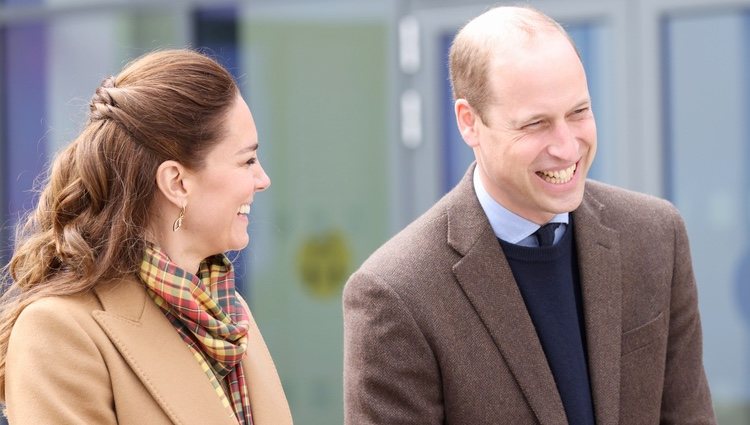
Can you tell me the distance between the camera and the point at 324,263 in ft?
20.3

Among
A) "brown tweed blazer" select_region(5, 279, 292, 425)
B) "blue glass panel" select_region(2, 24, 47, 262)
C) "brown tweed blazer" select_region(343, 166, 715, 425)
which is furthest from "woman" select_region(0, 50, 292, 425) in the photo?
"blue glass panel" select_region(2, 24, 47, 262)

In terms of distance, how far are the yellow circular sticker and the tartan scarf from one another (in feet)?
11.5

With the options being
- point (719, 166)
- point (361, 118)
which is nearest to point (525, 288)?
point (719, 166)

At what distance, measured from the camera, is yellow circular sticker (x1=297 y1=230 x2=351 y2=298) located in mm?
6137

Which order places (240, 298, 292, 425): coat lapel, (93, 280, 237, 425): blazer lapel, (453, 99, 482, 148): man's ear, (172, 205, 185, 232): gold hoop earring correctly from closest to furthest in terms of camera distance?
(93, 280, 237, 425): blazer lapel < (172, 205, 185, 232): gold hoop earring < (240, 298, 292, 425): coat lapel < (453, 99, 482, 148): man's ear

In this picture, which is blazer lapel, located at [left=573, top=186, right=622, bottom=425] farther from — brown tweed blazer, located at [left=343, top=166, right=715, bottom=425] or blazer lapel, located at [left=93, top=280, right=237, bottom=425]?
blazer lapel, located at [left=93, top=280, right=237, bottom=425]

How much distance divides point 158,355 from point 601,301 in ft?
3.12

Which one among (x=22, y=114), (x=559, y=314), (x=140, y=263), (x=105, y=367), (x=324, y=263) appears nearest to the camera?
(x=105, y=367)

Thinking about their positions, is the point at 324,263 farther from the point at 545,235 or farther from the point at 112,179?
the point at 112,179

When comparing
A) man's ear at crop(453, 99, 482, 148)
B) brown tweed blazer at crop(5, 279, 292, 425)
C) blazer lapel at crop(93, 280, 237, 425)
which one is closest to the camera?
brown tweed blazer at crop(5, 279, 292, 425)

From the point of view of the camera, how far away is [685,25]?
533cm

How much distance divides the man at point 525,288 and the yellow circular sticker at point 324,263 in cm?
333

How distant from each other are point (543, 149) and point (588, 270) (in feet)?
1.03

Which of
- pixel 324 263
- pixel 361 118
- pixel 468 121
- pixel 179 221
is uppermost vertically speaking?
pixel 468 121
